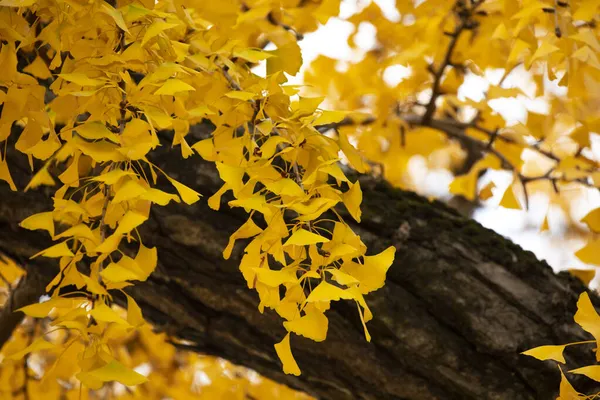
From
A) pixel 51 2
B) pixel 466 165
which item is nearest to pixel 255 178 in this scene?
pixel 51 2

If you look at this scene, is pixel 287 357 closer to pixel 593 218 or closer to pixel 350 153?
pixel 350 153

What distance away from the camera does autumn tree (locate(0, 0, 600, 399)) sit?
731mm

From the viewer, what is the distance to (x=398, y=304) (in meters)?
1.23

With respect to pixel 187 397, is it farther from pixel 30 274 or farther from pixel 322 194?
pixel 322 194

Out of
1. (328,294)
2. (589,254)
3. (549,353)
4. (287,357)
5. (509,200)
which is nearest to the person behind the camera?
(328,294)

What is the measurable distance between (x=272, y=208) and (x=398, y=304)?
0.59 metres

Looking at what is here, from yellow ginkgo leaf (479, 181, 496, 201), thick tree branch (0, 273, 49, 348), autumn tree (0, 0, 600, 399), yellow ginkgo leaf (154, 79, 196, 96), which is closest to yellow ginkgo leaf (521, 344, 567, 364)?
autumn tree (0, 0, 600, 399)

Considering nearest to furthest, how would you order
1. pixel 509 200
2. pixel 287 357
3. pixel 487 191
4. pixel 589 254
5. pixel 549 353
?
pixel 287 357, pixel 549 353, pixel 589 254, pixel 509 200, pixel 487 191

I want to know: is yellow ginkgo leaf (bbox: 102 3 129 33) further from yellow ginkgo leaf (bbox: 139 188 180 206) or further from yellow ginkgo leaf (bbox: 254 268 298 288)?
yellow ginkgo leaf (bbox: 254 268 298 288)

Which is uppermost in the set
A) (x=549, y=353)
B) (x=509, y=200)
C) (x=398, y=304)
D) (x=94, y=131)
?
(x=94, y=131)

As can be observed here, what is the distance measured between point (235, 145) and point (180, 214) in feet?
A: 1.69

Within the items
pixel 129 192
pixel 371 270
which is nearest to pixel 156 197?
pixel 129 192

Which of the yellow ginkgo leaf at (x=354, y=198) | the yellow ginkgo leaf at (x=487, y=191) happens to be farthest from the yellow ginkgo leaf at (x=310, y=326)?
the yellow ginkgo leaf at (x=487, y=191)

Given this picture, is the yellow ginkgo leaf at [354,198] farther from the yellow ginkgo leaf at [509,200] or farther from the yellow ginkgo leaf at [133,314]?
the yellow ginkgo leaf at [509,200]
